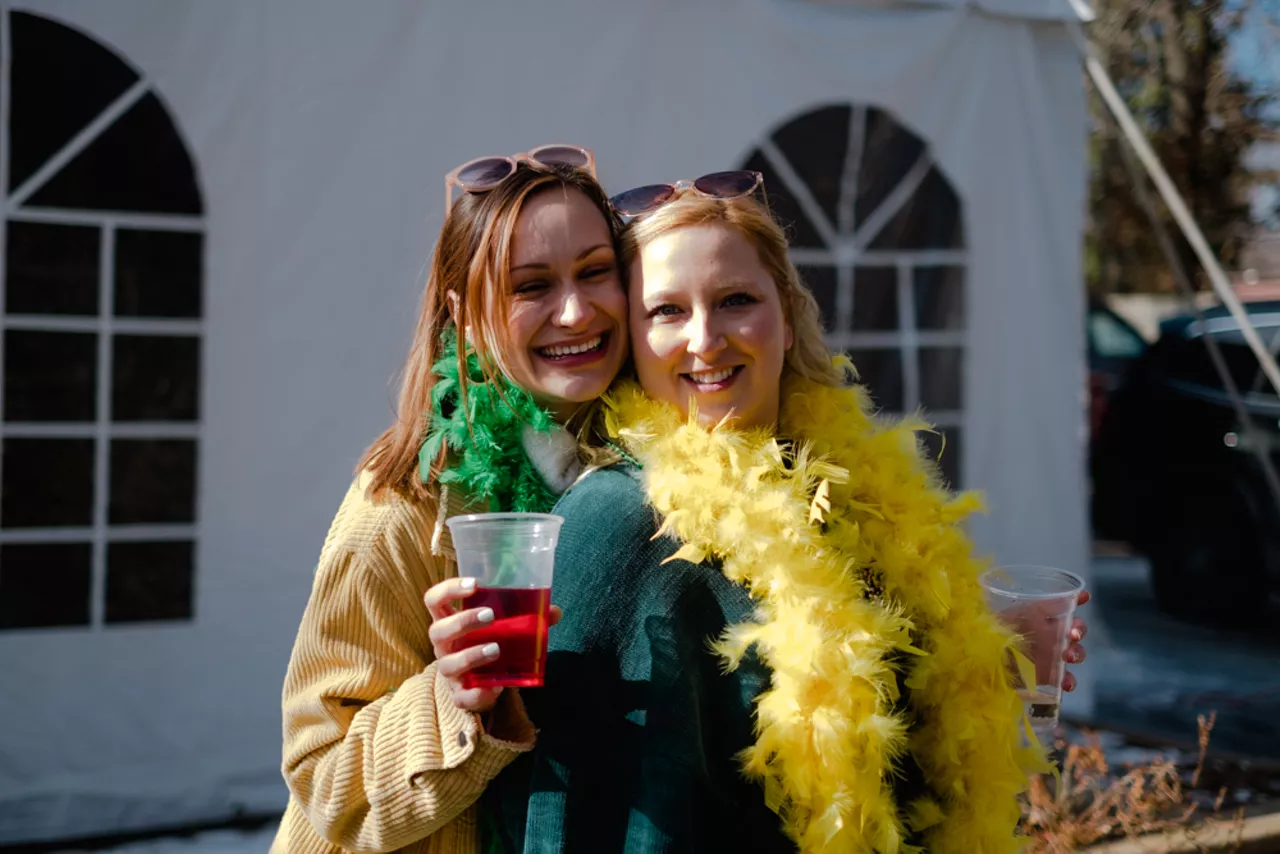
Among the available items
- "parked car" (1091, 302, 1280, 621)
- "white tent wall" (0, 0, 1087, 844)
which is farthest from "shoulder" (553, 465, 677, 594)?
"parked car" (1091, 302, 1280, 621)

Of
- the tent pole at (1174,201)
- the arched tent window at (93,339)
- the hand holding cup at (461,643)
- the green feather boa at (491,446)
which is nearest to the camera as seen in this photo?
the hand holding cup at (461,643)

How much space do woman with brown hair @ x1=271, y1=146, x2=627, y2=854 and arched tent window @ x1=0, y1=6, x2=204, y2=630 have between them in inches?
82.3

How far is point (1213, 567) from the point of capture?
642 centimetres

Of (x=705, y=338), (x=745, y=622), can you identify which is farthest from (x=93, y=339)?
(x=745, y=622)

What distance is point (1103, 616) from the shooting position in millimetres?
6910

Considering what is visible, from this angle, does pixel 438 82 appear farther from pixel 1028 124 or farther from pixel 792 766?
pixel 792 766

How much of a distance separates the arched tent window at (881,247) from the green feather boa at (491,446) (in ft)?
8.96

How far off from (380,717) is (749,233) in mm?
785

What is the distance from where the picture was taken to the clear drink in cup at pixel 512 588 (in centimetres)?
126

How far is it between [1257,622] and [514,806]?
6.50 m

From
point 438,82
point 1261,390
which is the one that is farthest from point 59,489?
point 1261,390

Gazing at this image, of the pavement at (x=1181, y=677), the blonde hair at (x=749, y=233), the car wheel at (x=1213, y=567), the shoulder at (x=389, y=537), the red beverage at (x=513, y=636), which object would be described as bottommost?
the pavement at (x=1181, y=677)

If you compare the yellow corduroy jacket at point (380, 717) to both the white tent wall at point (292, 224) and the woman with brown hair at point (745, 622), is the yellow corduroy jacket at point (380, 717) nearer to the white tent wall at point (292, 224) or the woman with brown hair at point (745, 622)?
the woman with brown hair at point (745, 622)

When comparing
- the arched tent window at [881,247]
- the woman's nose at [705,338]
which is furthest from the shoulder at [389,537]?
the arched tent window at [881,247]
